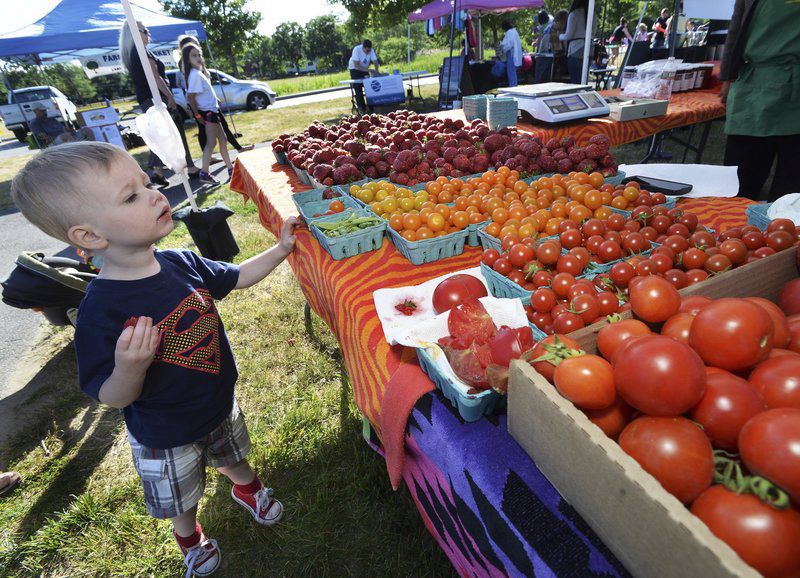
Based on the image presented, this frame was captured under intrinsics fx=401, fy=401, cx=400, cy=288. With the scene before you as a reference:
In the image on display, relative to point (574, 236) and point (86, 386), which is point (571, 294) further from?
point (86, 386)

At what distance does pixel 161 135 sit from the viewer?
323 centimetres

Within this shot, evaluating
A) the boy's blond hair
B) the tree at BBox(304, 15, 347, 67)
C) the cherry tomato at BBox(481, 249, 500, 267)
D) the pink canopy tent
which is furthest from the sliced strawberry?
the tree at BBox(304, 15, 347, 67)

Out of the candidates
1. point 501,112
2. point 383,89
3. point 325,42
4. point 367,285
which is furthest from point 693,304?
point 325,42

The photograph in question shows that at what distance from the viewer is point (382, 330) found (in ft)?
4.91

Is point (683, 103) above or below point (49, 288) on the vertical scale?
above

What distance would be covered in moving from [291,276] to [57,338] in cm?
226

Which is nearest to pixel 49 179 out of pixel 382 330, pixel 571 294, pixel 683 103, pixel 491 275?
pixel 382 330

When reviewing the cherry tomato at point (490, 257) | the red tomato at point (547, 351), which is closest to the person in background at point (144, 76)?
the cherry tomato at point (490, 257)

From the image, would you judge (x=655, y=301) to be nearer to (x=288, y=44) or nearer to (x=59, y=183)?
(x=59, y=183)

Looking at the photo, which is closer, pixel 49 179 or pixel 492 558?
pixel 492 558

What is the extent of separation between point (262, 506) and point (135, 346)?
134 cm

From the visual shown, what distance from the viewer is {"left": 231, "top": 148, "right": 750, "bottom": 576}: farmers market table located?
85 centimetres

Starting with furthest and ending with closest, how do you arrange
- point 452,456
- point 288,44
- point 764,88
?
1. point 288,44
2. point 764,88
3. point 452,456

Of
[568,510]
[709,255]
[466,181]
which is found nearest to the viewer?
[568,510]
